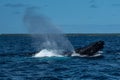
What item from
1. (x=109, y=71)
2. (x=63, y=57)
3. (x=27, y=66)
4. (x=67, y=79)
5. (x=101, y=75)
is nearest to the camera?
(x=67, y=79)

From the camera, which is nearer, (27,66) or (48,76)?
(48,76)

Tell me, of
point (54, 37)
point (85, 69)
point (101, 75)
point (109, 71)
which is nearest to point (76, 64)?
point (85, 69)

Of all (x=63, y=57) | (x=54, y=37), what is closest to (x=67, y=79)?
(x=63, y=57)

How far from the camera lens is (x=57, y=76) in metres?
35.0

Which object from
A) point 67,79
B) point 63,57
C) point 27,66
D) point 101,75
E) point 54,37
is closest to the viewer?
point 67,79

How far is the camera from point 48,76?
114 feet

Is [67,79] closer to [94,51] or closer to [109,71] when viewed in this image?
[109,71]

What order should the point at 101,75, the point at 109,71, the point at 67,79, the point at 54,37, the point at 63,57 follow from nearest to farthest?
1. the point at 67,79
2. the point at 101,75
3. the point at 109,71
4. the point at 63,57
5. the point at 54,37

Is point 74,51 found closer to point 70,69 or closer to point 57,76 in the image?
point 70,69

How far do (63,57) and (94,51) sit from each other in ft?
13.7

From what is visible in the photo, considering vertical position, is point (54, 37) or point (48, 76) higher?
point (54, 37)

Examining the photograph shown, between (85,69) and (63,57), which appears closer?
(85,69)

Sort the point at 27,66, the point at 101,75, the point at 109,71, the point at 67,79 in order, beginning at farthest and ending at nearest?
the point at 27,66 < the point at 109,71 < the point at 101,75 < the point at 67,79

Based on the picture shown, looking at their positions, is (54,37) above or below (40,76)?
above
